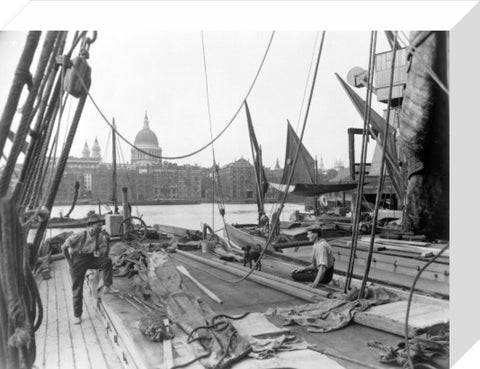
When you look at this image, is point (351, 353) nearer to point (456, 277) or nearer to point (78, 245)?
point (456, 277)

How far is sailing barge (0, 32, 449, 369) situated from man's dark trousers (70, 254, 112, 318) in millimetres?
201

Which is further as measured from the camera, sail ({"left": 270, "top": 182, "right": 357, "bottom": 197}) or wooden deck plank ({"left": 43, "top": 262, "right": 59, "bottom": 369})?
sail ({"left": 270, "top": 182, "right": 357, "bottom": 197})

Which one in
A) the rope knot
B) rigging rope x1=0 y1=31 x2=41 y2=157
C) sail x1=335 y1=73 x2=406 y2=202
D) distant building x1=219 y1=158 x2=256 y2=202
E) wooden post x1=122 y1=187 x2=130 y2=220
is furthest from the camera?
distant building x1=219 y1=158 x2=256 y2=202

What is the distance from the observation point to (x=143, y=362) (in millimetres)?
3129

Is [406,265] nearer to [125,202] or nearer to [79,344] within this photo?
[79,344]

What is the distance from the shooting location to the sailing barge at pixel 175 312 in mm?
2637

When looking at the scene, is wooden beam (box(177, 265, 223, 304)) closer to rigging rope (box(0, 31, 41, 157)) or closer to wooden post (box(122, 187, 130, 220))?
wooden post (box(122, 187, 130, 220))

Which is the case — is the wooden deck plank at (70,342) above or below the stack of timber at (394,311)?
below

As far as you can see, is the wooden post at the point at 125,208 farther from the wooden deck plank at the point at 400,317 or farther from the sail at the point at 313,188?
the wooden deck plank at the point at 400,317

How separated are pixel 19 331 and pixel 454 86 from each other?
4.14m

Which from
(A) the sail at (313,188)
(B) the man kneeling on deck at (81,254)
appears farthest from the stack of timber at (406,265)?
(B) the man kneeling on deck at (81,254)

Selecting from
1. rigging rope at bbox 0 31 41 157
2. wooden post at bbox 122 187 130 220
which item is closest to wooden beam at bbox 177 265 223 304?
wooden post at bbox 122 187 130 220

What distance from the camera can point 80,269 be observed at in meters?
4.45

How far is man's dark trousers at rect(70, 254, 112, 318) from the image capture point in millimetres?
4309
